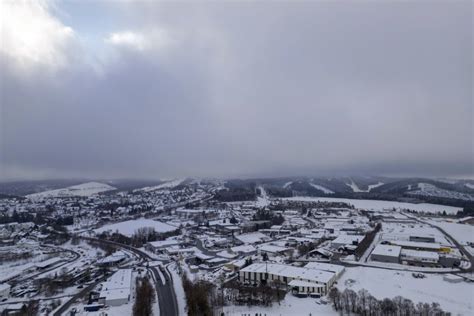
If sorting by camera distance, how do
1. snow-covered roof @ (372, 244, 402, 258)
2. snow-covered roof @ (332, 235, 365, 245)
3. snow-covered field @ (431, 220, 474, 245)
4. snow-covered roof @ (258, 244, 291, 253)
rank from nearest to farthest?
snow-covered roof @ (372, 244, 402, 258) < snow-covered roof @ (258, 244, 291, 253) < snow-covered roof @ (332, 235, 365, 245) < snow-covered field @ (431, 220, 474, 245)

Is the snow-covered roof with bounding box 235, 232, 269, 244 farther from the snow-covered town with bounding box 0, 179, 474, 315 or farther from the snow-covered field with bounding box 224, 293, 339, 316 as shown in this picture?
the snow-covered field with bounding box 224, 293, 339, 316

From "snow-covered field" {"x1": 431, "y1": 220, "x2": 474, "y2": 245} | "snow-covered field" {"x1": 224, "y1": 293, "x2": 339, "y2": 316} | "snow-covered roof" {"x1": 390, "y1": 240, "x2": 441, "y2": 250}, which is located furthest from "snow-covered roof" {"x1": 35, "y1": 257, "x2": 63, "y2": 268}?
"snow-covered field" {"x1": 431, "y1": 220, "x2": 474, "y2": 245}

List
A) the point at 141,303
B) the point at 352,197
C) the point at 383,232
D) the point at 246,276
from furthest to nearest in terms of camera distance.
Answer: the point at 352,197, the point at 383,232, the point at 246,276, the point at 141,303

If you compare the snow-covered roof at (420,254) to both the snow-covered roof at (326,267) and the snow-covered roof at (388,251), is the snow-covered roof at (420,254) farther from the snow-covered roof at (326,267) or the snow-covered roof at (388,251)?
the snow-covered roof at (326,267)

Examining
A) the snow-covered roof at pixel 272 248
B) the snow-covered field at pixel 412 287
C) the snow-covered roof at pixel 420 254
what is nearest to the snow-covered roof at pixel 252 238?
the snow-covered roof at pixel 272 248

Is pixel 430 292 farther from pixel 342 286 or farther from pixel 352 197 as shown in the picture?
pixel 352 197

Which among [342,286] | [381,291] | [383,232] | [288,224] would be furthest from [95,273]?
[383,232]
